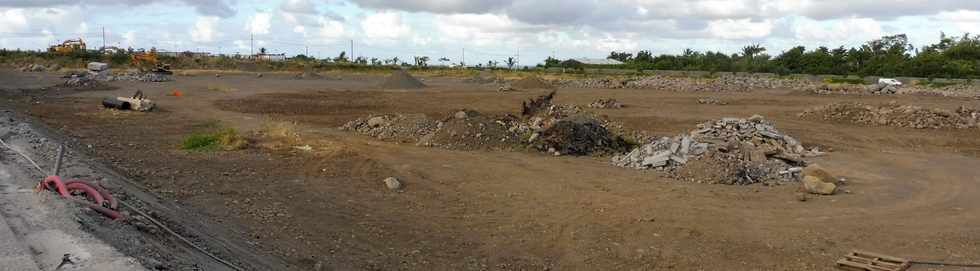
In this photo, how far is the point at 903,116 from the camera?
23547 mm

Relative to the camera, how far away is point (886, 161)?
16.0 metres

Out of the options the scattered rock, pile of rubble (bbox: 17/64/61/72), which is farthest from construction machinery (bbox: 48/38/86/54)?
the scattered rock

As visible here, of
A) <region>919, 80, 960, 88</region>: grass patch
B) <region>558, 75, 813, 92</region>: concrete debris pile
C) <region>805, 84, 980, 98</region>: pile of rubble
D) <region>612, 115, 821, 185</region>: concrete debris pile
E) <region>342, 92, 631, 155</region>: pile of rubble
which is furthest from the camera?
<region>919, 80, 960, 88</region>: grass patch

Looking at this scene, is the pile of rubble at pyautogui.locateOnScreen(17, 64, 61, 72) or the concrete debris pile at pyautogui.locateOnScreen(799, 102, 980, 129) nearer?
the concrete debris pile at pyautogui.locateOnScreen(799, 102, 980, 129)

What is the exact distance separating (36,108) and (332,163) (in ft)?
56.9

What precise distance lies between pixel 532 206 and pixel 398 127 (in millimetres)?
8615

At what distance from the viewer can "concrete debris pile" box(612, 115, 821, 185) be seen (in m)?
12.9

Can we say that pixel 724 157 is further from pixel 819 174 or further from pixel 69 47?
pixel 69 47

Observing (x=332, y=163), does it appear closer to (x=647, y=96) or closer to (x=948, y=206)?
(x=948, y=206)

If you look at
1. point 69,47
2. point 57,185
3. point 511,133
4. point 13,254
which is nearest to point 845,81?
point 511,133

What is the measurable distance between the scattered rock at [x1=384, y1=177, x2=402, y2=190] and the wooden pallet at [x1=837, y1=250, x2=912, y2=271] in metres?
6.63

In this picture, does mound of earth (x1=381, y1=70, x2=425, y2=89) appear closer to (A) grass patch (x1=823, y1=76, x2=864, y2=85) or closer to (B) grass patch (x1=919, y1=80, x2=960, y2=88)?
(A) grass patch (x1=823, y1=76, x2=864, y2=85)

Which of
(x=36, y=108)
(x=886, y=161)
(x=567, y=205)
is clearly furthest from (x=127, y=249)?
(x=36, y=108)

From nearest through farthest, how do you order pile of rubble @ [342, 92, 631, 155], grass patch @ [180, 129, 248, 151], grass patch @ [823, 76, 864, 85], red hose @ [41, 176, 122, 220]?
red hose @ [41, 176, 122, 220] < grass patch @ [180, 129, 248, 151] < pile of rubble @ [342, 92, 631, 155] < grass patch @ [823, 76, 864, 85]
